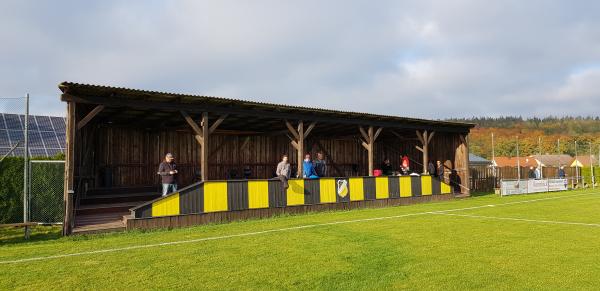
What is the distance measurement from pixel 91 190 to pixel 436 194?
44.7 ft

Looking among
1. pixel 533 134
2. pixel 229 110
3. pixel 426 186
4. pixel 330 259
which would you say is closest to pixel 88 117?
pixel 229 110

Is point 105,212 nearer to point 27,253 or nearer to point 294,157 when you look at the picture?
point 27,253

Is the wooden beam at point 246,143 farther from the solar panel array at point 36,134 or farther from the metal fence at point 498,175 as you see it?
the metal fence at point 498,175

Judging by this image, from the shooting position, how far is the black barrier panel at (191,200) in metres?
11.7

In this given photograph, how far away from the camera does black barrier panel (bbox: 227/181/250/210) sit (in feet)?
41.5

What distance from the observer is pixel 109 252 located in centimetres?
770

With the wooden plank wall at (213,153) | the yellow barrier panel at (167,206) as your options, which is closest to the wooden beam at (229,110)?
the yellow barrier panel at (167,206)

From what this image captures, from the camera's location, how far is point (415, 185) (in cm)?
1855

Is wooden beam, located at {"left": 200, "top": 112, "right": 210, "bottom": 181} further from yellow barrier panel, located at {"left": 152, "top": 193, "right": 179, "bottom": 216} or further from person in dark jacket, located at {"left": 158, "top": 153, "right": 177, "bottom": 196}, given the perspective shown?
yellow barrier panel, located at {"left": 152, "top": 193, "right": 179, "bottom": 216}

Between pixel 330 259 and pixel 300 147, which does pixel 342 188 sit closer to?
pixel 300 147

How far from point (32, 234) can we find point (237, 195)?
511 centimetres

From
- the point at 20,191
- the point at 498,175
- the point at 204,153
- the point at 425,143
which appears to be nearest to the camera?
the point at 20,191

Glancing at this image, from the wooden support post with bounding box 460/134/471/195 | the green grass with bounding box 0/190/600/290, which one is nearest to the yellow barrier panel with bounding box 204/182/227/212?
the green grass with bounding box 0/190/600/290

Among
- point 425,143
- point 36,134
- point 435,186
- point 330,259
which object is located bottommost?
point 330,259
